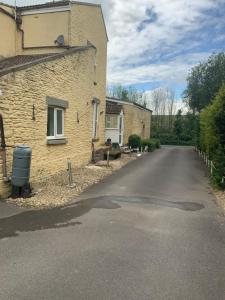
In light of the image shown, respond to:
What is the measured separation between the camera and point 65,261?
4.92 m

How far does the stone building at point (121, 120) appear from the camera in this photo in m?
26.5

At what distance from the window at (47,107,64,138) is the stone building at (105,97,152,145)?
13.2 m

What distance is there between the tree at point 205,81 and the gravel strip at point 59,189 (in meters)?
28.0

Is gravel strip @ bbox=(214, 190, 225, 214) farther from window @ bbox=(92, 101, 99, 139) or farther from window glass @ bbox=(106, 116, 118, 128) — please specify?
window glass @ bbox=(106, 116, 118, 128)

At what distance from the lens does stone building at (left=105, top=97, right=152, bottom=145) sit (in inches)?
1041

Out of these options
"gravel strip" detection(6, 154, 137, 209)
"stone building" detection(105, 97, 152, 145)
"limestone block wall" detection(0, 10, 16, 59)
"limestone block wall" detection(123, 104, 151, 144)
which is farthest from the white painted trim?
"limestone block wall" detection(123, 104, 151, 144)

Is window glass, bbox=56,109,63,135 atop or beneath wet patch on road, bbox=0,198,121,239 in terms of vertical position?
atop

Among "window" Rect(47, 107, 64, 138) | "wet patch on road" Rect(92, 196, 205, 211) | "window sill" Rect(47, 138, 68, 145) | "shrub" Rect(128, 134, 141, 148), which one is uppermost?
"window" Rect(47, 107, 64, 138)

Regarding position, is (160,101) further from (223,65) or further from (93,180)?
(93,180)

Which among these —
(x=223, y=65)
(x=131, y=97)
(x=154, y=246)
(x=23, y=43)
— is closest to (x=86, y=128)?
(x=23, y=43)

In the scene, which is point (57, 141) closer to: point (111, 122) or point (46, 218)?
point (46, 218)

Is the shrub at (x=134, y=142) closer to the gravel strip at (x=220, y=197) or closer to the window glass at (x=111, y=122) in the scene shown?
the window glass at (x=111, y=122)

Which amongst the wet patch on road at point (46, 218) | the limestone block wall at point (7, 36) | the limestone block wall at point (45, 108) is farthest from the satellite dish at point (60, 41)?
the wet patch on road at point (46, 218)

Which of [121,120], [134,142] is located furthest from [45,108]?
[134,142]
